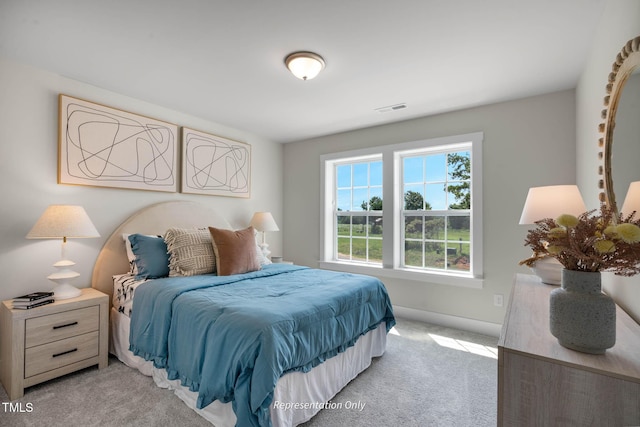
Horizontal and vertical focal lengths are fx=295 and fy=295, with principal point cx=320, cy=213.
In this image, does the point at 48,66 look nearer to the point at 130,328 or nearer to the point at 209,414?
the point at 130,328

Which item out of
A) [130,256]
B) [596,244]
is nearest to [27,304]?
[130,256]

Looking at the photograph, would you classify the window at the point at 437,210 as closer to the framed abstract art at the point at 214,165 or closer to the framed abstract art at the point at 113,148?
the framed abstract art at the point at 214,165

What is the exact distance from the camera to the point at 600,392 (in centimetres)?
89

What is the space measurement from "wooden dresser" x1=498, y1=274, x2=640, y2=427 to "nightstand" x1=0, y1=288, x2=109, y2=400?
108 inches

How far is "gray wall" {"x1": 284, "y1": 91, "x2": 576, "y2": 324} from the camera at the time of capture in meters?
2.81

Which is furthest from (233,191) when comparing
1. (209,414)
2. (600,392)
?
(600,392)

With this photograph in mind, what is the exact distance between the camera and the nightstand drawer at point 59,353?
2.04 m

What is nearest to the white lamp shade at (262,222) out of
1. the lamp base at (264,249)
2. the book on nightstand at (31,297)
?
the lamp base at (264,249)

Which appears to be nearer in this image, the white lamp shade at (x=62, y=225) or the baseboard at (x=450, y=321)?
the white lamp shade at (x=62, y=225)

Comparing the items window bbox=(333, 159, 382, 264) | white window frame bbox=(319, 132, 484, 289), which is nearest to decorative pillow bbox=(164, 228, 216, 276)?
white window frame bbox=(319, 132, 484, 289)

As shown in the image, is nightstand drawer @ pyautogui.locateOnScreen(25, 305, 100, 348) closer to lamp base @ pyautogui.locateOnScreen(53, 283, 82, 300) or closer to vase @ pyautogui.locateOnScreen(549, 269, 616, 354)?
lamp base @ pyautogui.locateOnScreen(53, 283, 82, 300)

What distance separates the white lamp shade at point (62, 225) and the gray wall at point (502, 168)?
10.4 feet

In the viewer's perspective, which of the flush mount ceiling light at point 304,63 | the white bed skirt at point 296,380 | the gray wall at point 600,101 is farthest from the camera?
the flush mount ceiling light at point 304,63

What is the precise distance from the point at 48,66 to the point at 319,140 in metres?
3.00
